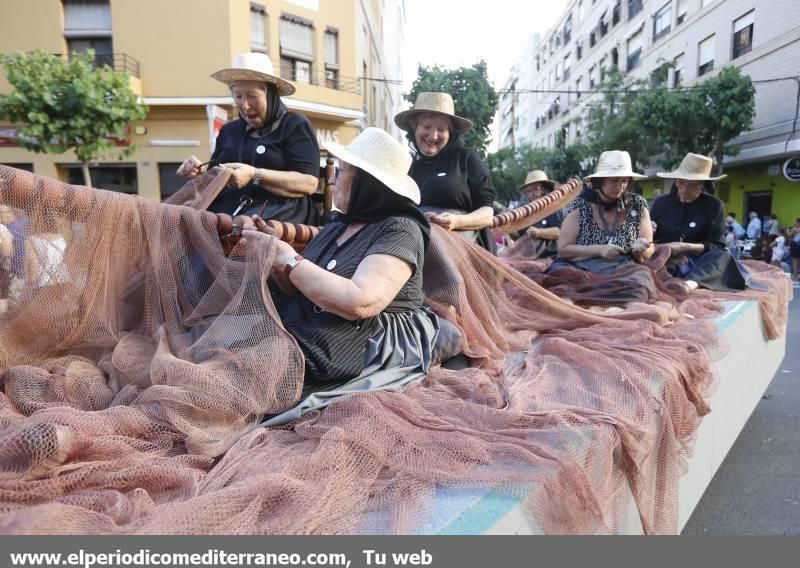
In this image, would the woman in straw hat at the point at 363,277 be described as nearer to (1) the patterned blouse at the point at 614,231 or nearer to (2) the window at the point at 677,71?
(1) the patterned blouse at the point at 614,231

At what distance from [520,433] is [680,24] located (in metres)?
25.0

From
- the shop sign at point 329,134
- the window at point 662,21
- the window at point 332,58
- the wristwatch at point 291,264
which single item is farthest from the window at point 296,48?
the window at point 662,21

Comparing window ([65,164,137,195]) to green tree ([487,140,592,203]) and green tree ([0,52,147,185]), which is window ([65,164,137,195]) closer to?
green tree ([0,52,147,185])

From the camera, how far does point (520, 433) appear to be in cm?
155

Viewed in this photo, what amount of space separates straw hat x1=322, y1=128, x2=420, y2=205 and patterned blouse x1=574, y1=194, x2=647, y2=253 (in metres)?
2.35

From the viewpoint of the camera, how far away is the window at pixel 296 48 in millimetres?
15641

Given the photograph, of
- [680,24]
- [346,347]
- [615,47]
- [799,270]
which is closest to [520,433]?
[346,347]

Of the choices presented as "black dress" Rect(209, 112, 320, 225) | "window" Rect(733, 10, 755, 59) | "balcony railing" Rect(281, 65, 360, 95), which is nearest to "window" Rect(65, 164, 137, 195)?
"balcony railing" Rect(281, 65, 360, 95)

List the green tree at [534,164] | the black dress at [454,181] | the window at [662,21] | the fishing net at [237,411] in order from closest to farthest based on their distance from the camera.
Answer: the fishing net at [237,411], the black dress at [454,181], the window at [662,21], the green tree at [534,164]

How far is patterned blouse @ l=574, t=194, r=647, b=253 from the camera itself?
13.0 feet

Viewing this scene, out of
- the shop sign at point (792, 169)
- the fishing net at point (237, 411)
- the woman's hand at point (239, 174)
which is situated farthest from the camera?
the shop sign at point (792, 169)

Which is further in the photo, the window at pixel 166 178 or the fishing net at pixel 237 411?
the window at pixel 166 178

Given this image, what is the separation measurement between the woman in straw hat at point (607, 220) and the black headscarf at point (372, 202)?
2222 mm
